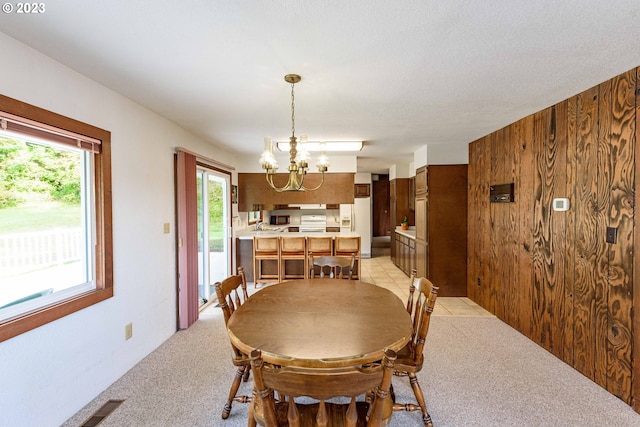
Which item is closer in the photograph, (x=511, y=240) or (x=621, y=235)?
(x=621, y=235)

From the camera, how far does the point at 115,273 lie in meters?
2.37

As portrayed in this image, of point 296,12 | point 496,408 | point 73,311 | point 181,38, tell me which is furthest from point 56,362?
point 496,408

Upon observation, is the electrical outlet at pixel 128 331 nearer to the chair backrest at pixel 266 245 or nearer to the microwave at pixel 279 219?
the chair backrest at pixel 266 245

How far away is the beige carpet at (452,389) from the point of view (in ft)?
→ 6.27

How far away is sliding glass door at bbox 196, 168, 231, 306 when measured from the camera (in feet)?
13.3

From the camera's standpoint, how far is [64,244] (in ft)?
6.74

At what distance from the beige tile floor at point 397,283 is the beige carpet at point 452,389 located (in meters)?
0.79

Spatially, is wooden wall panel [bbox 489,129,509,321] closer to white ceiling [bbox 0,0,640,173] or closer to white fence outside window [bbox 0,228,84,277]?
white ceiling [bbox 0,0,640,173]

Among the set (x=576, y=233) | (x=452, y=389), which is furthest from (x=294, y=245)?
Answer: (x=576, y=233)

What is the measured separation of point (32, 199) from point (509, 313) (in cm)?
446

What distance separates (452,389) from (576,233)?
1.68 metres

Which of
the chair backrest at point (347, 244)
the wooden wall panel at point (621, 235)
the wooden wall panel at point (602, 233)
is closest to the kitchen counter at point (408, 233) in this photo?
the chair backrest at point (347, 244)

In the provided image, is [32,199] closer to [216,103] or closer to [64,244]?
[64,244]

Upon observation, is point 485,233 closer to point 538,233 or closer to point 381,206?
point 538,233
